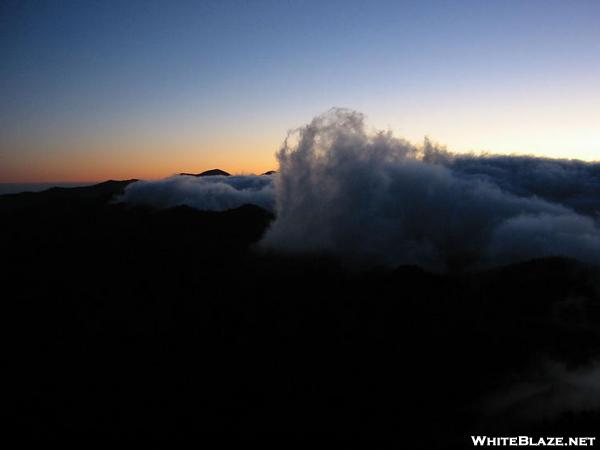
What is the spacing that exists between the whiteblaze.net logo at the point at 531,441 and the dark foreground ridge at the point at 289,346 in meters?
1.67

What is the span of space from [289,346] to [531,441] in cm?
4317

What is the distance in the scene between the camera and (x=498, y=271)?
118 metres

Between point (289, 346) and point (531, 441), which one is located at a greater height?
point (531, 441)

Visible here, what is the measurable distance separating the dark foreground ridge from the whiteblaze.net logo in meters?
1.67

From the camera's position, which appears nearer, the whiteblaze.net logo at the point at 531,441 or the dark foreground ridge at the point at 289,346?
the whiteblaze.net logo at the point at 531,441

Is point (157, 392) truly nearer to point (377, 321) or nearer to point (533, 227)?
point (377, 321)

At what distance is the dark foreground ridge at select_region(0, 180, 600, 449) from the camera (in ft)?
160

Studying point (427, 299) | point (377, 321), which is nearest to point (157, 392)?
point (377, 321)

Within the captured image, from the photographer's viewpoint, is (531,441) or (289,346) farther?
(289,346)

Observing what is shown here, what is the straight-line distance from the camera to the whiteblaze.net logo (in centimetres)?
3866

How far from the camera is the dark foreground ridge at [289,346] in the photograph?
48719 millimetres

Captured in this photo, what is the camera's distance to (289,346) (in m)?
72.6

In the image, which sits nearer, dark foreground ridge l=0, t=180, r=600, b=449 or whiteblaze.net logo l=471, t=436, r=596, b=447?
whiteblaze.net logo l=471, t=436, r=596, b=447

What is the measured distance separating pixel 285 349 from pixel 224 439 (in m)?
26.7
